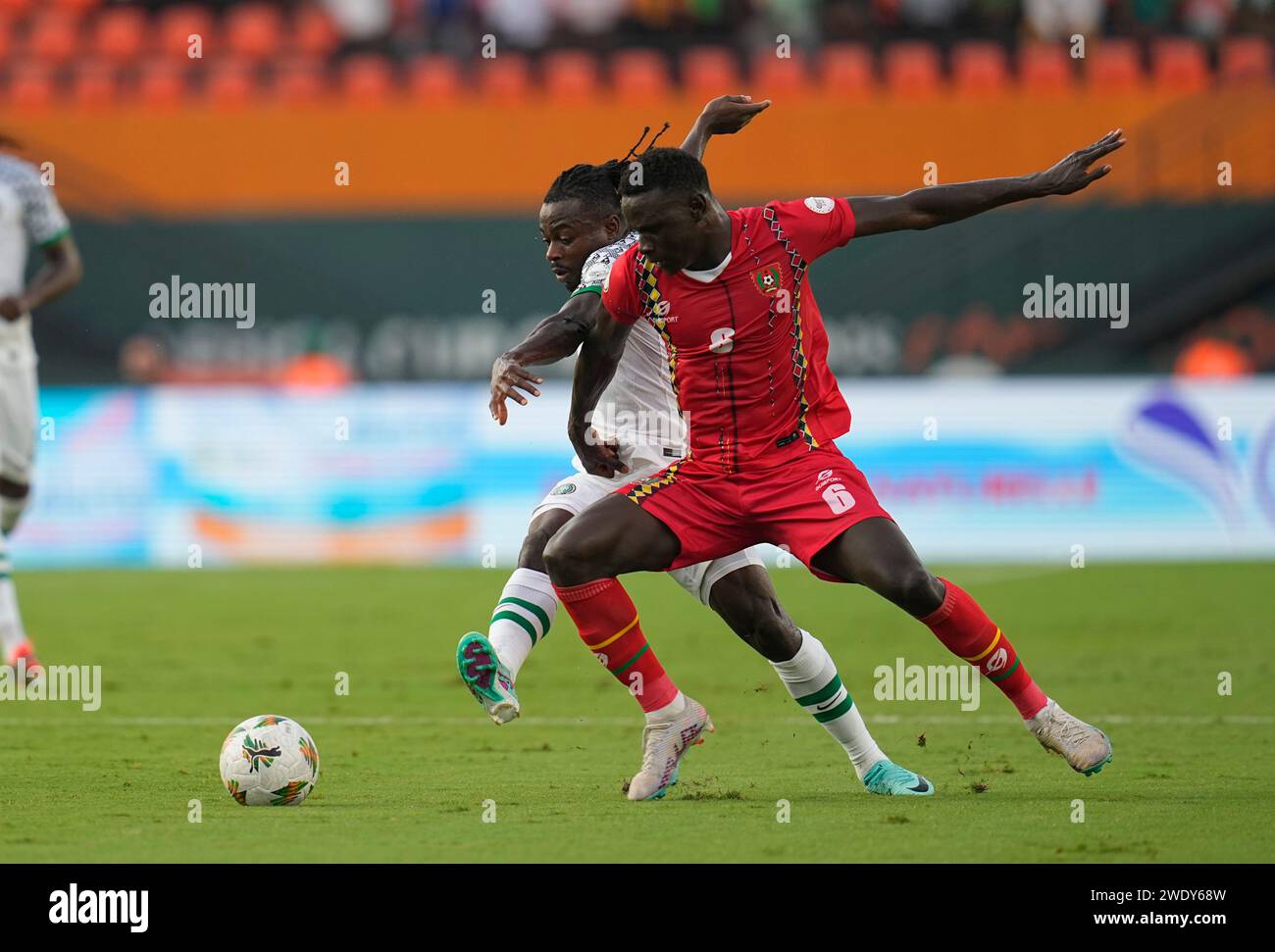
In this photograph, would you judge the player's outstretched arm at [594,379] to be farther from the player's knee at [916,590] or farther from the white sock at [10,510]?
the white sock at [10,510]

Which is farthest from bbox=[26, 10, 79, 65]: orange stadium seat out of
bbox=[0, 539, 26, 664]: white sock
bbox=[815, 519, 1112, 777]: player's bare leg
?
bbox=[815, 519, 1112, 777]: player's bare leg

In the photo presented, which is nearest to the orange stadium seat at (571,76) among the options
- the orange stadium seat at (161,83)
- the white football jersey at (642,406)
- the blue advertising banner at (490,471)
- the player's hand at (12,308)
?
the orange stadium seat at (161,83)

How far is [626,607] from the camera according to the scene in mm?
6109

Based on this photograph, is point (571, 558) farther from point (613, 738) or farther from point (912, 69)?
point (912, 69)

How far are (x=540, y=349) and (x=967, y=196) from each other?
1.40m

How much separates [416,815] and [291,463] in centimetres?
1014

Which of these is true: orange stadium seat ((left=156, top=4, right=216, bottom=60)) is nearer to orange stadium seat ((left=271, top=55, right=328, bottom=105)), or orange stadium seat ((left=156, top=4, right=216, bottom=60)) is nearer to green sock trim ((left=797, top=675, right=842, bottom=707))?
orange stadium seat ((left=271, top=55, right=328, bottom=105))

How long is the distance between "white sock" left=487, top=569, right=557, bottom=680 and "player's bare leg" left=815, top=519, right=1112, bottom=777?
1052 millimetres

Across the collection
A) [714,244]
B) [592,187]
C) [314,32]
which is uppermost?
[314,32]

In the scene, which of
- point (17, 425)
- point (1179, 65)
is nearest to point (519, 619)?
point (17, 425)

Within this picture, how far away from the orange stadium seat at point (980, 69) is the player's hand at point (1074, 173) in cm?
1489

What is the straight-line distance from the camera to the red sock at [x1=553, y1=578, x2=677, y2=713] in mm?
5941

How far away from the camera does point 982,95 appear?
791 inches

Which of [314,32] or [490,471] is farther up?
[314,32]
